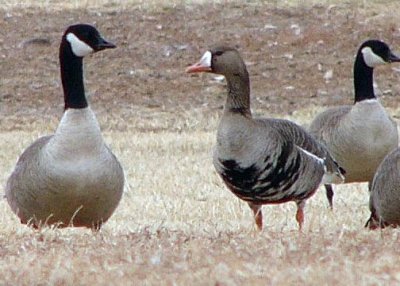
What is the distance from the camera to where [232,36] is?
28641mm

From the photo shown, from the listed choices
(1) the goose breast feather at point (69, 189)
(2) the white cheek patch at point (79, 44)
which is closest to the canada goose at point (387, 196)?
(1) the goose breast feather at point (69, 189)

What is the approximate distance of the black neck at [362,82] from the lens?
500 inches

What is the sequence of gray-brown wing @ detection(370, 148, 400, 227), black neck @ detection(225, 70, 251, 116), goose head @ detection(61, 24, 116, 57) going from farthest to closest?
goose head @ detection(61, 24, 116, 57)
black neck @ detection(225, 70, 251, 116)
gray-brown wing @ detection(370, 148, 400, 227)

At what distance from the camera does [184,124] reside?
20812mm

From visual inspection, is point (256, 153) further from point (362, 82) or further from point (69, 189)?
point (362, 82)

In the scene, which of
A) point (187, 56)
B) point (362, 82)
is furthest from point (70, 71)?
point (187, 56)

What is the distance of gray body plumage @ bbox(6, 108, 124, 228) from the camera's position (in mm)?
8812

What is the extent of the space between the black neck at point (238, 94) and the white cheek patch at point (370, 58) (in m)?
3.84

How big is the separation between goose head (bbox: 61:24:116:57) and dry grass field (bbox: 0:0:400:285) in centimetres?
138

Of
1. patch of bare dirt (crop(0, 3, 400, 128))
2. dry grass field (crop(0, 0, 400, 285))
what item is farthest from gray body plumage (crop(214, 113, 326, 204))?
patch of bare dirt (crop(0, 3, 400, 128))

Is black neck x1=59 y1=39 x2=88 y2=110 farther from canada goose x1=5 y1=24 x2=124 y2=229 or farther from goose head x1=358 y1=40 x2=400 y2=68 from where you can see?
goose head x1=358 y1=40 x2=400 y2=68

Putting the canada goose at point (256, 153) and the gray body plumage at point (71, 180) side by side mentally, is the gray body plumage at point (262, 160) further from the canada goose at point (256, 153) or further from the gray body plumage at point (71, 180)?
the gray body plumage at point (71, 180)

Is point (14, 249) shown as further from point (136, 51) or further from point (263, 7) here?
point (263, 7)

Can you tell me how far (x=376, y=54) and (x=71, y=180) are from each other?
5.30m
